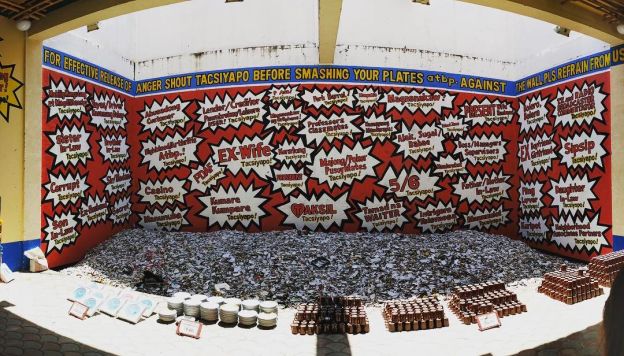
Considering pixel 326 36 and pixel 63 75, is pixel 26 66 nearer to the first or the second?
pixel 63 75

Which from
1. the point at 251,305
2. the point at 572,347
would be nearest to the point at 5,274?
the point at 251,305

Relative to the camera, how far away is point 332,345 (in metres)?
5.09

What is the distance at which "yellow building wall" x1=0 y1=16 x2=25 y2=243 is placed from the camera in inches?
268

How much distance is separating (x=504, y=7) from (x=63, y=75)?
27.5 ft

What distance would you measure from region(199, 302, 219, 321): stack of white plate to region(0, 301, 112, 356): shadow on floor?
1.45m

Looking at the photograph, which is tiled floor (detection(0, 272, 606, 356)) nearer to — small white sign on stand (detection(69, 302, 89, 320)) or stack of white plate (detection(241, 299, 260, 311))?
small white sign on stand (detection(69, 302, 89, 320))

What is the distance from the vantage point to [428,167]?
33.8ft

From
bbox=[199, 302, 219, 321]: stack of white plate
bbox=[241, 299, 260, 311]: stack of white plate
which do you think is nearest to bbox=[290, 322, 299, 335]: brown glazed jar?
bbox=[241, 299, 260, 311]: stack of white plate

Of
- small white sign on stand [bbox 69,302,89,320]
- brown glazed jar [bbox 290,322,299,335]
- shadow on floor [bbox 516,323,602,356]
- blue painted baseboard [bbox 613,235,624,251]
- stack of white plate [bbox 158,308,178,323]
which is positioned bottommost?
brown glazed jar [bbox 290,322,299,335]

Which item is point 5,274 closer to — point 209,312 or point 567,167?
point 209,312

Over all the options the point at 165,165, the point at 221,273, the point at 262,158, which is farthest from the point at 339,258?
the point at 165,165

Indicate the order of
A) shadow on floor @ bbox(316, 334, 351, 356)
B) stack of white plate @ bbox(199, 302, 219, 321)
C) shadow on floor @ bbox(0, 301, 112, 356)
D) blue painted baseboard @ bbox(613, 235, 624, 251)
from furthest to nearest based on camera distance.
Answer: blue painted baseboard @ bbox(613, 235, 624, 251)
stack of white plate @ bbox(199, 302, 219, 321)
shadow on floor @ bbox(316, 334, 351, 356)
shadow on floor @ bbox(0, 301, 112, 356)

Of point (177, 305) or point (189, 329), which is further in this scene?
point (177, 305)

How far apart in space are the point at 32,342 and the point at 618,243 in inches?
396
